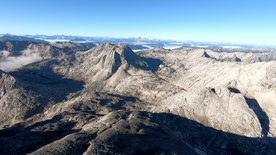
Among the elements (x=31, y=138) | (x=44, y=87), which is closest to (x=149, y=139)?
(x=31, y=138)

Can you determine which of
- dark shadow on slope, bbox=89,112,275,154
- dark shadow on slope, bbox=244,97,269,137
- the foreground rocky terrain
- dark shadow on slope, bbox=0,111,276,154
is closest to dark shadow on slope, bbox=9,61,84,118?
the foreground rocky terrain

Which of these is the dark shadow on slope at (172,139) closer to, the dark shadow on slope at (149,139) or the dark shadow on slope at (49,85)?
the dark shadow on slope at (149,139)

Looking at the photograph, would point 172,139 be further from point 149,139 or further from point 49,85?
point 49,85

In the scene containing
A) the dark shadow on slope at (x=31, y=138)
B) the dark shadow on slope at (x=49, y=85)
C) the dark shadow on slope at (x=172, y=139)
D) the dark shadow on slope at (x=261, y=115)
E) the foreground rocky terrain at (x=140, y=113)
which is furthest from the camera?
the dark shadow on slope at (x=49, y=85)

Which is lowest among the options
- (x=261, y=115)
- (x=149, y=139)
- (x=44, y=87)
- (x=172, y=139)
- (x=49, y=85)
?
(x=49, y=85)

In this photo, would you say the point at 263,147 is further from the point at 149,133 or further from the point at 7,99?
the point at 7,99

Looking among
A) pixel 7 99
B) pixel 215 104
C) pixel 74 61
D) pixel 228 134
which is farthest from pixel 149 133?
pixel 74 61

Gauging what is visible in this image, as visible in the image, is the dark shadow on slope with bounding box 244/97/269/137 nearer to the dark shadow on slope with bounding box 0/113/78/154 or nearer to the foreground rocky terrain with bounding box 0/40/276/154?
the foreground rocky terrain with bounding box 0/40/276/154

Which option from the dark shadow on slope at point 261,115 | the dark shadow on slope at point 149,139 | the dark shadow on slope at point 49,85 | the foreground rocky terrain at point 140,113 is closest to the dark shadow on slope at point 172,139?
the dark shadow on slope at point 149,139

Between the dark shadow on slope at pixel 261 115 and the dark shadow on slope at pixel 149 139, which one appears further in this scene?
the dark shadow on slope at pixel 261 115
